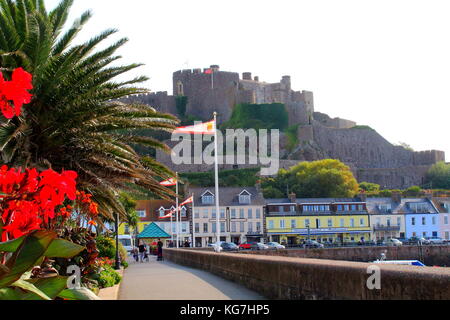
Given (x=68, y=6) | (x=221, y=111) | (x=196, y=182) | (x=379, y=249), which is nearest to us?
(x=68, y=6)

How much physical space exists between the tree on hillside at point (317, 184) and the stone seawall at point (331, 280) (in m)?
75.7

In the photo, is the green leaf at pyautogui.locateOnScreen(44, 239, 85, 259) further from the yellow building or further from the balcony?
the balcony

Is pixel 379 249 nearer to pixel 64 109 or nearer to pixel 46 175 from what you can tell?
pixel 64 109

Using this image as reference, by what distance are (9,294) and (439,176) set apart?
118m

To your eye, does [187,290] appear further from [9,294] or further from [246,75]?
[246,75]

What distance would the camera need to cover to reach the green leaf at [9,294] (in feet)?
9.35

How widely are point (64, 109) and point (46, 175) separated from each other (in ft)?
22.7

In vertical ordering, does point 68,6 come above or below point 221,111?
below

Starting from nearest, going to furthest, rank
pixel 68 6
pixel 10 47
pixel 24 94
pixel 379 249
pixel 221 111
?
pixel 24 94, pixel 10 47, pixel 68 6, pixel 379 249, pixel 221 111

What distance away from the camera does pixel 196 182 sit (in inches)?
3974

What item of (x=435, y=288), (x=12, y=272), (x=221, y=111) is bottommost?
(x=435, y=288)

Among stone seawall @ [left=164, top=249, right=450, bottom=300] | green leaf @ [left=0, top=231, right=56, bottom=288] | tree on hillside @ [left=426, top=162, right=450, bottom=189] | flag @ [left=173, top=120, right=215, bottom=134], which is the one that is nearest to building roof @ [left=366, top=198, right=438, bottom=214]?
tree on hillside @ [left=426, top=162, right=450, bottom=189]

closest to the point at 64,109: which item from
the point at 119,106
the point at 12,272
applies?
the point at 119,106

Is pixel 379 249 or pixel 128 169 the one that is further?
pixel 379 249
